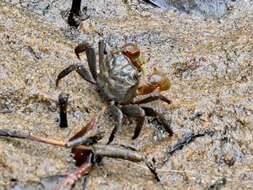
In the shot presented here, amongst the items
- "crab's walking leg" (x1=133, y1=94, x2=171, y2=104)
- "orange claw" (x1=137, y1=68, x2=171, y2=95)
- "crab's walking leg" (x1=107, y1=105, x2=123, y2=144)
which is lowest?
"crab's walking leg" (x1=107, y1=105, x2=123, y2=144)

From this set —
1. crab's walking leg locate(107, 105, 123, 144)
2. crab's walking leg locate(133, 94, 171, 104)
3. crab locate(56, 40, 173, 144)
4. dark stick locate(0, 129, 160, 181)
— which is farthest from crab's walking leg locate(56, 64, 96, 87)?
dark stick locate(0, 129, 160, 181)

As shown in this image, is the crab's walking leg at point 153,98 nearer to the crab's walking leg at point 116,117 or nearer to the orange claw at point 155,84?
the orange claw at point 155,84

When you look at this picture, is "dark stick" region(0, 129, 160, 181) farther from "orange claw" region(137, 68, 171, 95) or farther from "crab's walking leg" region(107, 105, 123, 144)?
"orange claw" region(137, 68, 171, 95)

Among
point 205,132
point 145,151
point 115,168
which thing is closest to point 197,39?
point 205,132

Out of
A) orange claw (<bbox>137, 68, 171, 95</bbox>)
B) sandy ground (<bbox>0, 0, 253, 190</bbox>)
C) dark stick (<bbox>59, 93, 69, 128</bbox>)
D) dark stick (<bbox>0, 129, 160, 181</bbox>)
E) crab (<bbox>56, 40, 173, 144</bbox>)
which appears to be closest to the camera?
dark stick (<bbox>0, 129, 160, 181</bbox>)

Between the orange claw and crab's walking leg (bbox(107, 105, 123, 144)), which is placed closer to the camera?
crab's walking leg (bbox(107, 105, 123, 144))

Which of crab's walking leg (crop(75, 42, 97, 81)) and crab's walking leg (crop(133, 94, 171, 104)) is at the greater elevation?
crab's walking leg (crop(75, 42, 97, 81))

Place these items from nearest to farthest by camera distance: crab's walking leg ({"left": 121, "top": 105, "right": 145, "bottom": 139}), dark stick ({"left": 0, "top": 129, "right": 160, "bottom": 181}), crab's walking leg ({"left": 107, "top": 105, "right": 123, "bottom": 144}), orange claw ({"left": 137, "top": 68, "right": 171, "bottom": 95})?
1. dark stick ({"left": 0, "top": 129, "right": 160, "bottom": 181})
2. crab's walking leg ({"left": 107, "top": 105, "right": 123, "bottom": 144})
3. crab's walking leg ({"left": 121, "top": 105, "right": 145, "bottom": 139})
4. orange claw ({"left": 137, "top": 68, "right": 171, "bottom": 95})
